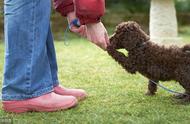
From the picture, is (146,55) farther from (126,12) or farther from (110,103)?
(126,12)

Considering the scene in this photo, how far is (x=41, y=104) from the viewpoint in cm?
274

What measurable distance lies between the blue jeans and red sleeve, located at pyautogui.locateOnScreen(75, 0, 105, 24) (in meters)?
0.27

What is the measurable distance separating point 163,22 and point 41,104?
2.62 metres

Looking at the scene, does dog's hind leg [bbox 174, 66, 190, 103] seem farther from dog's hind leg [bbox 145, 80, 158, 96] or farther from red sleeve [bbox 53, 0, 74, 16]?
red sleeve [bbox 53, 0, 74, 16]

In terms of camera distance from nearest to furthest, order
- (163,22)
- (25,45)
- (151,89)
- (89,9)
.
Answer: (89,9) → (25,45) → (151,89) → (163,22)

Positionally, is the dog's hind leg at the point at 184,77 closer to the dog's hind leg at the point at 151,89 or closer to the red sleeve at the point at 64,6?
the dog's hind leg at the point at 151,89

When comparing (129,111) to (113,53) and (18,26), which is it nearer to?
(113,53)

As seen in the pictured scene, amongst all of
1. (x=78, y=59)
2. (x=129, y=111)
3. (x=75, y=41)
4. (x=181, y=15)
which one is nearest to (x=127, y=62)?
(x=129, y=111)

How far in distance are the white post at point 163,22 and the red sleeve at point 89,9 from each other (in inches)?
103

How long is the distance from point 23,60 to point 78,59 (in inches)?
92.7

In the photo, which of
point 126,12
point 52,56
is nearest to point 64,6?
point 52,56

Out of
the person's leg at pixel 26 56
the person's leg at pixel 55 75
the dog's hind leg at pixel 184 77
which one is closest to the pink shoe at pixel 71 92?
the person's leg at pixel 55 75

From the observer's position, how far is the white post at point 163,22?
507 centimetres

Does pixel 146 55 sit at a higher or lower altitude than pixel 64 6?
lower
